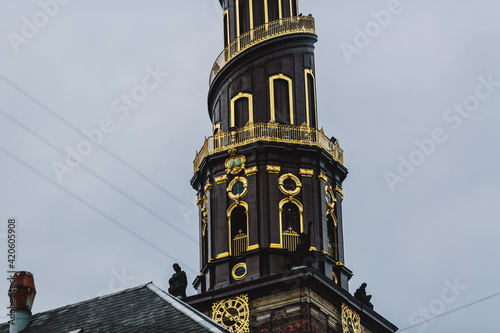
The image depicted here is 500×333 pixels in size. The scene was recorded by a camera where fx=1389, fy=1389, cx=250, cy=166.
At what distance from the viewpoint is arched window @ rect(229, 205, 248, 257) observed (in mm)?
60219

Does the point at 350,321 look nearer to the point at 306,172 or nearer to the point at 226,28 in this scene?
the point at 306,172

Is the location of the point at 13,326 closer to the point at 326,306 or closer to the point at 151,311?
the point at 151,311

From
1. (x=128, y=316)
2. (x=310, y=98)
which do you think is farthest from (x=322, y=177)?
(x=128, y=316)

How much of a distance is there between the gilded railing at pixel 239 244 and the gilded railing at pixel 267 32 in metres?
9.01

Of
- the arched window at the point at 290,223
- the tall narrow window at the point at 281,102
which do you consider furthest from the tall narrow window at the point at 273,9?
the arched window at the point at 290,223

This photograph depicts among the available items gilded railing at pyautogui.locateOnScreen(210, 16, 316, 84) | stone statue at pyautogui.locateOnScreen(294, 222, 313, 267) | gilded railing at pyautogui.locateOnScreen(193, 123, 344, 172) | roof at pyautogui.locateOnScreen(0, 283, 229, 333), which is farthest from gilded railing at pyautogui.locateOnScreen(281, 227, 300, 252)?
roof at pyautogui.locateOnScreen(0, 283, 229, 333)

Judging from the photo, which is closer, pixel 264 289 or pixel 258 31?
pixel 264 289

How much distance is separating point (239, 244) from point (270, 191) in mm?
2687

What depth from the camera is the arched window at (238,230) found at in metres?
60.2

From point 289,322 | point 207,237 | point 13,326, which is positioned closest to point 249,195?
point 207,237

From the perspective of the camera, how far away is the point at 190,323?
3675 centimetres

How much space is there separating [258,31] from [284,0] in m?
2.62

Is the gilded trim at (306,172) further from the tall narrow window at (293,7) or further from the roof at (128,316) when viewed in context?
the roof at (128,316)

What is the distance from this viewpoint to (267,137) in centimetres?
6178
